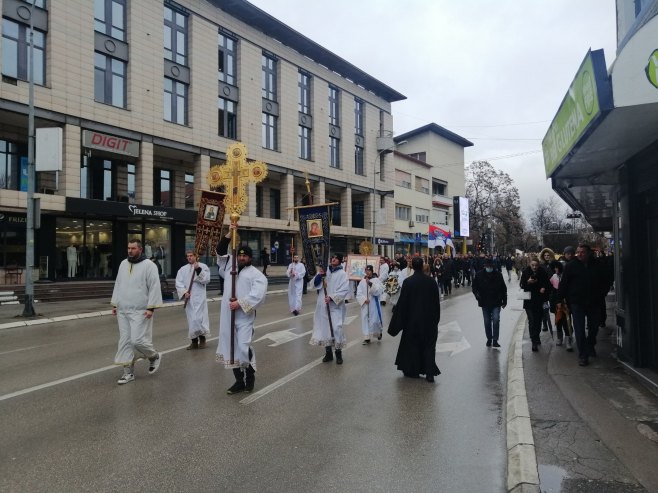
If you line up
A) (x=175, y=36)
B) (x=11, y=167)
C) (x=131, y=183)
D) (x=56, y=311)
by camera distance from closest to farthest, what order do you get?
(x=56, y=311) → (x=11, y=167) → (x=131, y=183) → (x=175, y=36)

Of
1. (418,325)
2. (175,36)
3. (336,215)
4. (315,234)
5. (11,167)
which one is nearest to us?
(418,325)

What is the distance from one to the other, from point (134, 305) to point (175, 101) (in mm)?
25565

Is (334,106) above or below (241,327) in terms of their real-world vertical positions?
above

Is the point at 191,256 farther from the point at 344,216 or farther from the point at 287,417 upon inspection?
the point at 344,216

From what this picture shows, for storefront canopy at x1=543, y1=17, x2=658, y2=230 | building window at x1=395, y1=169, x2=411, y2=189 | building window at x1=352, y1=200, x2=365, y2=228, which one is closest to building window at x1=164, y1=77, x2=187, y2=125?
building window at x1=352, y1=200, x2=365, y2=228

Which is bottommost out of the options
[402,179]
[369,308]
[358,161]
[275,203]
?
[369,308]

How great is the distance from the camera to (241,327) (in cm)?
657

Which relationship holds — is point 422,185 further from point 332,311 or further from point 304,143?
point 332,311

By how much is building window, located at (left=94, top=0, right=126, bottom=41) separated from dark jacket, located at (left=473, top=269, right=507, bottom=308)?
80.9 ft

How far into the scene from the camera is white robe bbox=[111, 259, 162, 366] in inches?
280

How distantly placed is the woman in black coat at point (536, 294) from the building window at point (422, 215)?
48932mm

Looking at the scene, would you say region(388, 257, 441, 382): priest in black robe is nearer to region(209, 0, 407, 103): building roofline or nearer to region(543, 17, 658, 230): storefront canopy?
region(543, 17, 658, 230): storefront canopy

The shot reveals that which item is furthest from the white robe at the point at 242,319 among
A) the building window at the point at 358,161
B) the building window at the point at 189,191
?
the building window at the point at 358,161

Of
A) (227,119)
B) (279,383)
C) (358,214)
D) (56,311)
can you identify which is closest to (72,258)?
(56,311)
